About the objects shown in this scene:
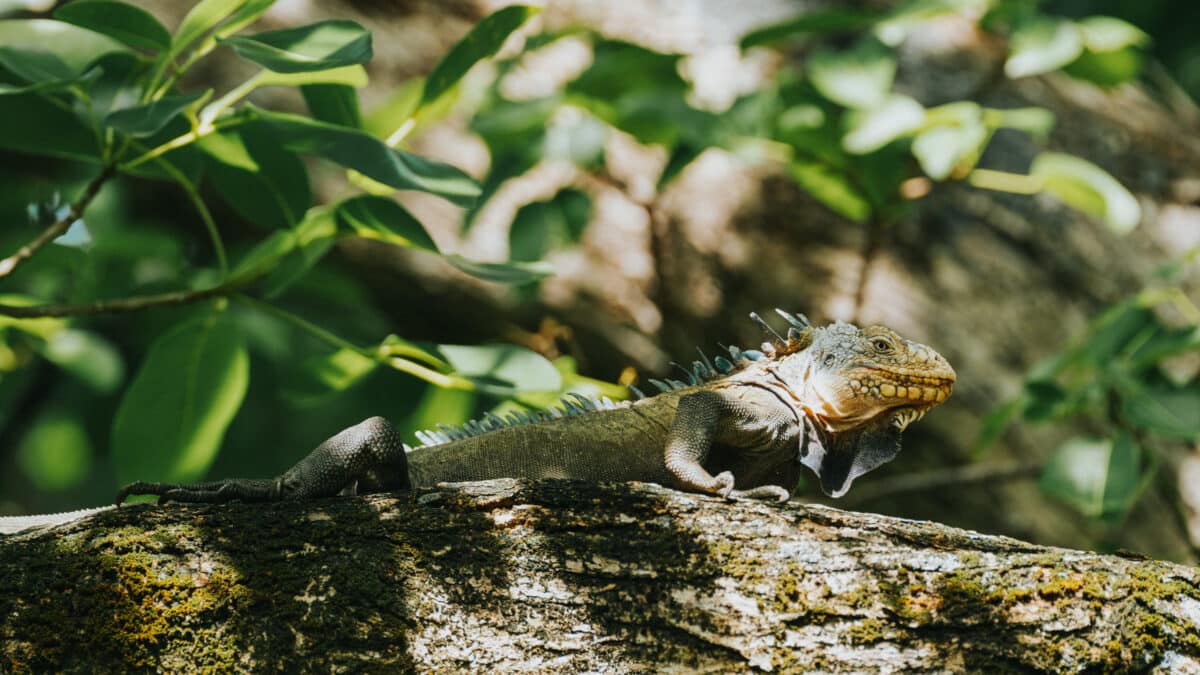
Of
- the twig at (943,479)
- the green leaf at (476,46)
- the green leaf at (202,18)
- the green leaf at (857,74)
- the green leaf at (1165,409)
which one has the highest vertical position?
the green leaf at (202,18)

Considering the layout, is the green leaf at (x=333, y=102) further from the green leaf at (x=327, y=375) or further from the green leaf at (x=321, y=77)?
the green leaf at (x=327, y=375)

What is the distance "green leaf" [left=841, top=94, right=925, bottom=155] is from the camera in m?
4.86

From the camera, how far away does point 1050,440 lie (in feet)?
23.7

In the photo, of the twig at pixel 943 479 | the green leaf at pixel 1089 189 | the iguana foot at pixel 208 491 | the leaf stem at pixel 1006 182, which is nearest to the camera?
the iguana foot at pixel 208 491

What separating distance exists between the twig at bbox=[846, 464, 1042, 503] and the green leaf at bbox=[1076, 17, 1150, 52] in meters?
2.49

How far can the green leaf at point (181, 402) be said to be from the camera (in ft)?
12.2

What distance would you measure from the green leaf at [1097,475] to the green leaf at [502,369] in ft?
8.82

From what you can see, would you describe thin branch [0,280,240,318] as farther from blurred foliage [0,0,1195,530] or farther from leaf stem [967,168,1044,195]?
leaf stem [967,168,1044,195]

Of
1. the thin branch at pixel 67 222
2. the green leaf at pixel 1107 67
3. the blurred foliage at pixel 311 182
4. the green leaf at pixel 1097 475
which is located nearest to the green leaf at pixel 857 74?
the blurred foliage at pixel 311 182

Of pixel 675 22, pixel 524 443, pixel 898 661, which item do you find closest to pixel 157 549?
pixel 524 443

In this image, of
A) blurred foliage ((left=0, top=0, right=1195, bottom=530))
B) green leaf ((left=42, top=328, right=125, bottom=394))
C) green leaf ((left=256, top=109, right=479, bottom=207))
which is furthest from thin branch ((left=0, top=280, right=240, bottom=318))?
green leaf ((left=42, top=328, right=125, bottom=394))

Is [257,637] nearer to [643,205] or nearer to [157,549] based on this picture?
[157,549]

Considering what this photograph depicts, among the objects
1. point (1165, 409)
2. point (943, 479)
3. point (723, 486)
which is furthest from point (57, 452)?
point (1165, 409)

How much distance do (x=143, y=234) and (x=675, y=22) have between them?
12.8 feet
